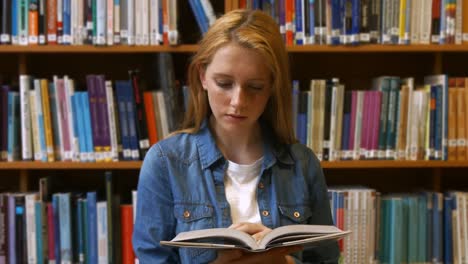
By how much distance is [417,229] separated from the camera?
6.29 ft

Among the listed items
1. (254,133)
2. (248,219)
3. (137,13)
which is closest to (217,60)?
(254,133)

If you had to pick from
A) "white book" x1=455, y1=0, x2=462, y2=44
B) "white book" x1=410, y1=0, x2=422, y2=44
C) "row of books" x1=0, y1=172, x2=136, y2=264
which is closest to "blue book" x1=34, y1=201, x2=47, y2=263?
"row of books" x1=0, y1=172, x2=136, y2=264

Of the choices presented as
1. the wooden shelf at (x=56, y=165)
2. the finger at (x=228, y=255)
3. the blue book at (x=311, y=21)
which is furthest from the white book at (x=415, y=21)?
the finger at (x=228, y=255)

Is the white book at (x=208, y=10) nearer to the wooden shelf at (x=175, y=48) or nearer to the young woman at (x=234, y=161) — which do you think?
the wooden shelf at (x=175, y=48)

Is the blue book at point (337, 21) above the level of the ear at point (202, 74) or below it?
above

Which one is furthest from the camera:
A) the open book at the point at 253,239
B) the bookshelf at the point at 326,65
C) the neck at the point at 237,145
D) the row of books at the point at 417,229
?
the bookshelf at the point at 326,65

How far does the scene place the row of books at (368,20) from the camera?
1.84 meters

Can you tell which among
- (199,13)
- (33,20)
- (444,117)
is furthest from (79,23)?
(444,117)

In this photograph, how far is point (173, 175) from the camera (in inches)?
48.1

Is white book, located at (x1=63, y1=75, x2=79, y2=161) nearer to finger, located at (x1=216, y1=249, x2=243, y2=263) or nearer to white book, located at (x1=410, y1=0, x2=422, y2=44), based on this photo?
finger, located at (x1=216, y1=249, x2=243, y2=263)

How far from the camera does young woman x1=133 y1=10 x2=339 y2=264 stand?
1.19m

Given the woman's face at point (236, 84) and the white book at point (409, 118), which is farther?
the white book at point (409, 118)

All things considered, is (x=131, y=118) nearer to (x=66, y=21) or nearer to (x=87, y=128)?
(x=87, y=128)

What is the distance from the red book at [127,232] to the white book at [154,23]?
0.56 metres
